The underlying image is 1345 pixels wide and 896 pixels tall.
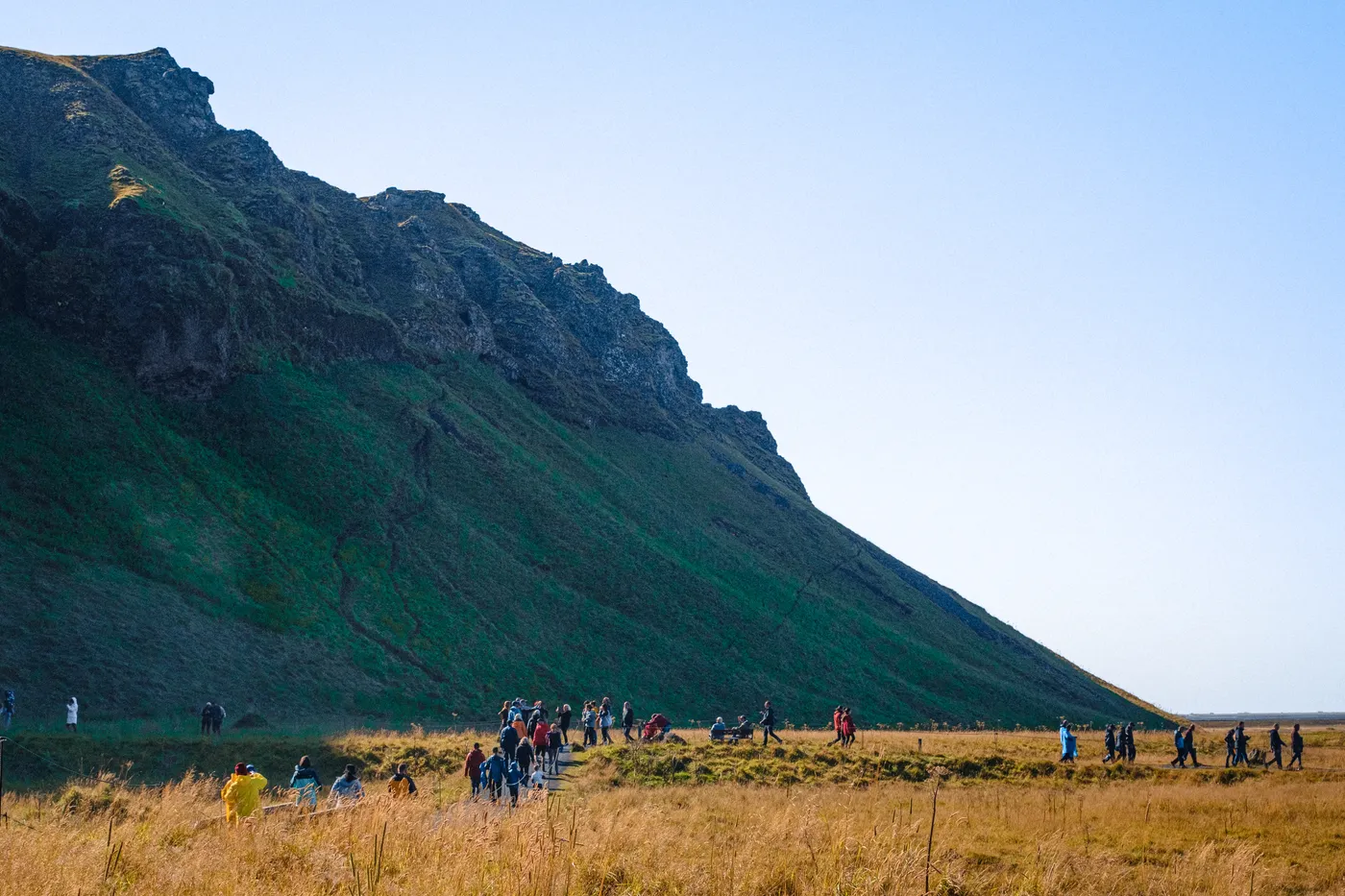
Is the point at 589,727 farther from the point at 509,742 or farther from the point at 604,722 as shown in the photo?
the point at 509,742

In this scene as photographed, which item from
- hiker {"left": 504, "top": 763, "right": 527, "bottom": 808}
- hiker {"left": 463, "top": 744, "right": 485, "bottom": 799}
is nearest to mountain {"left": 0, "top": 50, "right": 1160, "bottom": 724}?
hiker {"left": 504, "top": 763, "right": 527, "bottom": 808}

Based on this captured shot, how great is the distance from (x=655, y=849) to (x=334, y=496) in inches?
2531

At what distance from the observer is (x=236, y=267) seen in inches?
2980

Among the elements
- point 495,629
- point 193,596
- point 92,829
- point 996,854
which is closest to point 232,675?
point 193,596

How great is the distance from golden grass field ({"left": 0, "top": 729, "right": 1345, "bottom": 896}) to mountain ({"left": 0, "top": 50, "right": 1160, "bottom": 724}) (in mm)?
35599

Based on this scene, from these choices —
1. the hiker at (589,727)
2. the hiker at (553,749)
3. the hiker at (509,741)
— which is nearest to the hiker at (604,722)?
the hiker at (589,727)

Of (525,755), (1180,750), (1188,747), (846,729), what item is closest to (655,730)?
(846,729)

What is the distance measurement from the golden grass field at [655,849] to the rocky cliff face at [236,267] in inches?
2236

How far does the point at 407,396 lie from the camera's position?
8425 centimetres

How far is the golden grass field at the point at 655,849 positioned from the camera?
8.20 m

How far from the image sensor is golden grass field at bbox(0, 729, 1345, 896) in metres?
8.20

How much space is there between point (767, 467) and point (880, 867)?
137688 millimetres

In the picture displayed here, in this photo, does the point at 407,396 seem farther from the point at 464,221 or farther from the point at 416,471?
the point at 464,221

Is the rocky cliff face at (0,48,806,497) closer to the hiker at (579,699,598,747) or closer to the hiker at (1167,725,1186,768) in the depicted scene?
the hiker at (579,699,598,747)
